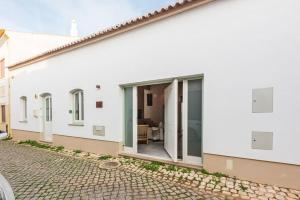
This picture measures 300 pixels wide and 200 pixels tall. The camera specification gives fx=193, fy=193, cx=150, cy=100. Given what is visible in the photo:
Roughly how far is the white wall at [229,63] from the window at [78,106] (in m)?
1.81

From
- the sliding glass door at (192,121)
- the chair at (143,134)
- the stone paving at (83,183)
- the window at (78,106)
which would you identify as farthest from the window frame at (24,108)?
the sliding glass door at (192,121)

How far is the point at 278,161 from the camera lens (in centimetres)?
403

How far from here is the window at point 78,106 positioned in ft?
26.8

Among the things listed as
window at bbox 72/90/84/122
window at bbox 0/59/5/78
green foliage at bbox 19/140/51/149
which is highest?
window at bbox 0/59/5/78

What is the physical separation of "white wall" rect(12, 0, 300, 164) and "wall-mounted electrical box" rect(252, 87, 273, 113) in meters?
0.10

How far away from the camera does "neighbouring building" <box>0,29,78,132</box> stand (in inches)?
505

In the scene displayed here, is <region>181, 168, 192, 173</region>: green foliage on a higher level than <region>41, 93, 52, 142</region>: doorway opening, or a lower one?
lower

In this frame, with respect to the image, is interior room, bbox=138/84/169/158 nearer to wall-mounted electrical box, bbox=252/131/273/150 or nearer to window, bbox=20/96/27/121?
wall-mounted electrical box, bbox=252/131/273/150

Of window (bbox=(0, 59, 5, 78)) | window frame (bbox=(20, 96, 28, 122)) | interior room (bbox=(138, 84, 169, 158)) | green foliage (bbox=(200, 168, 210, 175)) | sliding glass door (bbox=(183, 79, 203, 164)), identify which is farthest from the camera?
window (bbox=(0, 59, 5, 78))

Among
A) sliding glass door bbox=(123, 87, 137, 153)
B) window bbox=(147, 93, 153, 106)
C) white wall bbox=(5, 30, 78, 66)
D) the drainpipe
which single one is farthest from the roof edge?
white wall bbox=(5, 30, 78, 66)

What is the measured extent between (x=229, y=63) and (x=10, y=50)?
1408cm

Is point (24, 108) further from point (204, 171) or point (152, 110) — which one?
point (204, 171)

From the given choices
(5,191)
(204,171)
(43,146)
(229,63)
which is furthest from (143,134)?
(5,191)

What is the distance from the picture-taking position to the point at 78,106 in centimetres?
832
